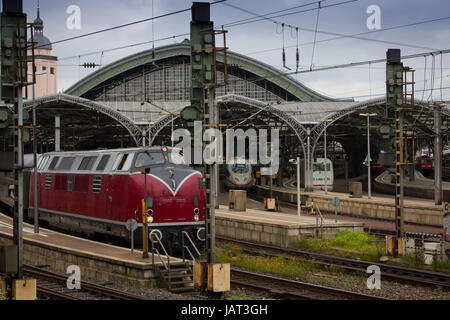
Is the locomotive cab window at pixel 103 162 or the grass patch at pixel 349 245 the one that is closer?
the locomotive cab window at pixel 103 162

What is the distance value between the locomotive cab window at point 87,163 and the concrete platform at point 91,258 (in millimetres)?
2754

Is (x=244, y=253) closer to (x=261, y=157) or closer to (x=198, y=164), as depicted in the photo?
(x=198, y=164)

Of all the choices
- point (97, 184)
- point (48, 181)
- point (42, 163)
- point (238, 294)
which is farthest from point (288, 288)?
point (42, 163)

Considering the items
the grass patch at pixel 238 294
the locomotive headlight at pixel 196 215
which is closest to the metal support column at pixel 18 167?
the grass patch at pixel 238 294

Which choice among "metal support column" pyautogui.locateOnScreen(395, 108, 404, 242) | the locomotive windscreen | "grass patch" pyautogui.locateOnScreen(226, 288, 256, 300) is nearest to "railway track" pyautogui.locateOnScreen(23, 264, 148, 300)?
"grass patch" pyautogui.locateOnScreen(226, 288, 256, 300)

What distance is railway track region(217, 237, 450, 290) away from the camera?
18047 mm

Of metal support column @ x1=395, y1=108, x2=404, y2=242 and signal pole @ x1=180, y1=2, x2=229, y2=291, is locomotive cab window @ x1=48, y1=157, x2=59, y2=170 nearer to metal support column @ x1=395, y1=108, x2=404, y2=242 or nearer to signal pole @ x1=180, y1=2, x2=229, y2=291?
signal pole @ x1=180, y1=2, x2=229, y2=291

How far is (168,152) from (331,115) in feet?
104

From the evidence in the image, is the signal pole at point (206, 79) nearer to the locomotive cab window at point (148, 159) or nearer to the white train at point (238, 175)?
the locomotive cab window at point (148, 159)

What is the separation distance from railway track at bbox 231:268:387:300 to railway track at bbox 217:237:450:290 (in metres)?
2.95

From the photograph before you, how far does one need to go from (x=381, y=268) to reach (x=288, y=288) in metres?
4.86

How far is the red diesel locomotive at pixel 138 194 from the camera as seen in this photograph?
65.2 feet
